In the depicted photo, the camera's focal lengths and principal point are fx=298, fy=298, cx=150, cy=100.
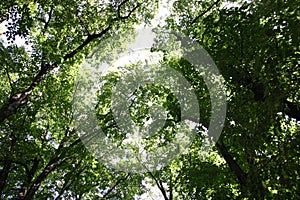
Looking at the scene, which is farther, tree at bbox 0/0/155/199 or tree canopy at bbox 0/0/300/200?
tree at bbox 0/0/155/199

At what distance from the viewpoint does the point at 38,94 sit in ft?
45.3

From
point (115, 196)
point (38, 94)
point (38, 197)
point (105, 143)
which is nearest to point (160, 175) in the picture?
point (115, 196)

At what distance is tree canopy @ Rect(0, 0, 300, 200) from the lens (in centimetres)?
526

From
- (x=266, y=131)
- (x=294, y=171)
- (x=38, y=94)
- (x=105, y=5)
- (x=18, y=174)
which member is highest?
(x=105, y=5)

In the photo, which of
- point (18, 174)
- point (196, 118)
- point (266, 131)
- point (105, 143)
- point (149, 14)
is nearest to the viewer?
point (266, 131)

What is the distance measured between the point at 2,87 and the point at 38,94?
10.5 feet

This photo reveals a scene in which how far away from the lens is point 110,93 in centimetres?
1577

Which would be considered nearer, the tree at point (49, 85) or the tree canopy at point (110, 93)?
the tree canopy at point (110, 93)

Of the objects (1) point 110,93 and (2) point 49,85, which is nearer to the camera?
(2) point 49,85

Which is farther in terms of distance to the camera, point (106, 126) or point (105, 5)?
point (106, 126)

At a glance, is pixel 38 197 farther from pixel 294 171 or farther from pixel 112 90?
pixel 294 171

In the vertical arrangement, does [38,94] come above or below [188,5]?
below

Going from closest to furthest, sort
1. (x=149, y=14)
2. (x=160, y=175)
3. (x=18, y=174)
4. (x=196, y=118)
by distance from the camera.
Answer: (x=196, y=118) < (x=149, y=14) < (x=18, y=174) < (x=160, y=175)

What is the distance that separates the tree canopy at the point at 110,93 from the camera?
526 centimetres
